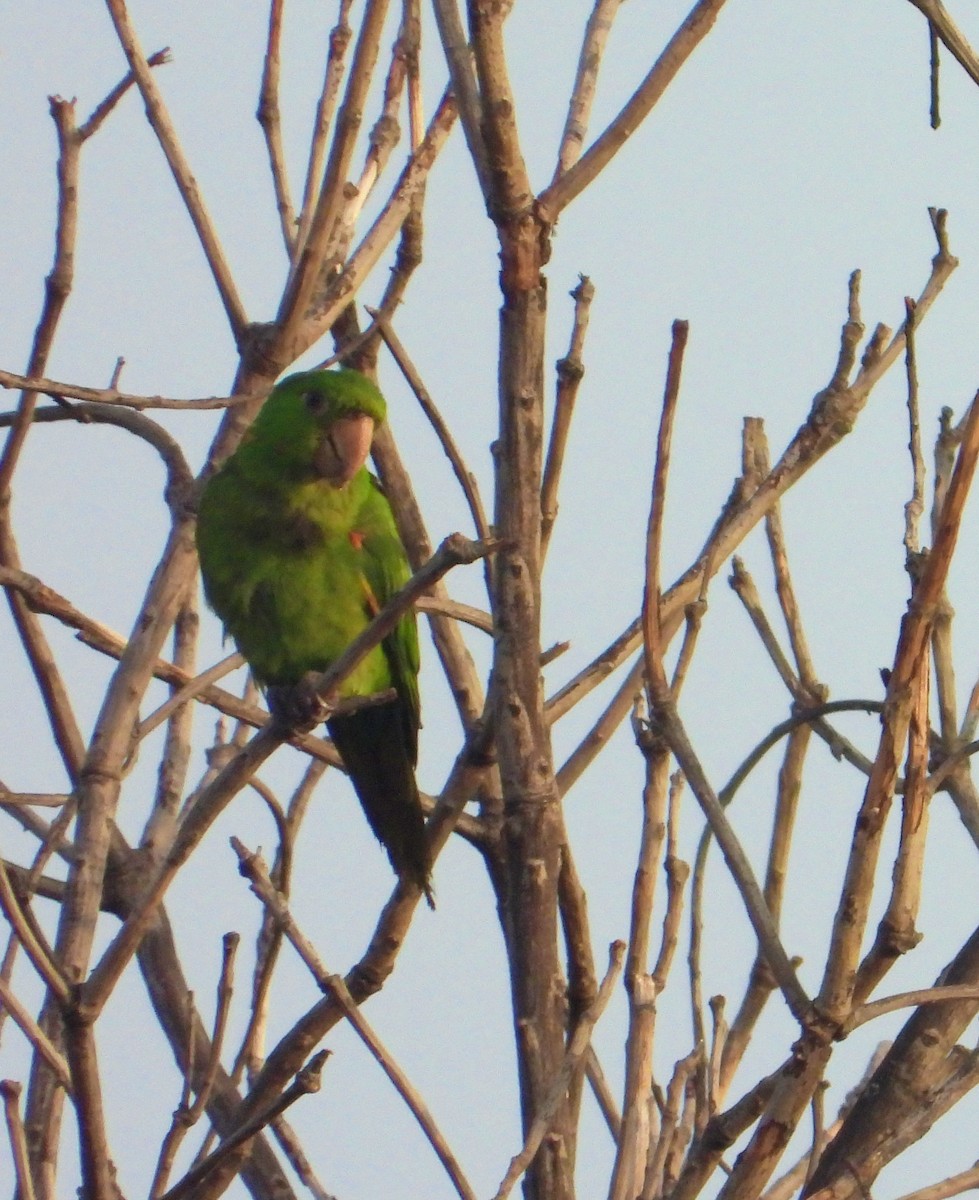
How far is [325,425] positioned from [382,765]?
83 centimetres

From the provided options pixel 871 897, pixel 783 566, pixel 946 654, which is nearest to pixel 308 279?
pixel 783 566

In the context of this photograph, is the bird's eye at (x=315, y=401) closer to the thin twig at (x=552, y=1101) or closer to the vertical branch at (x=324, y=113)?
the vertical branch at (x=324, y=113)

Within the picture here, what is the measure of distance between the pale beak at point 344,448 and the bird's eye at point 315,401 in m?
0.07

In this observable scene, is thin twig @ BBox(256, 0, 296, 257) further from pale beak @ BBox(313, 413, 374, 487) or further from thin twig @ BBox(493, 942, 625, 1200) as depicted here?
thin twig @ BBox(493, 942, 625, 1200)

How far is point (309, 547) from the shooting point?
11.4 ft

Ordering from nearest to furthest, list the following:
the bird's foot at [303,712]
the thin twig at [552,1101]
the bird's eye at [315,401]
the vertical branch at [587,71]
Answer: the thin twig at [552,1101] < the bird's foot at [303,712] < the vertical branch at [587,71] < the bird's eye at [315,401]

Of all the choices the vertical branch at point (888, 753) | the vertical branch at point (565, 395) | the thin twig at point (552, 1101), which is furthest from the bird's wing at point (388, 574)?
the vertical branch at point (888, 753)

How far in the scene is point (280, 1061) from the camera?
7.26ft

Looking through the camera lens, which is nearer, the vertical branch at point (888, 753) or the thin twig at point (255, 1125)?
the vertical branch at point (888, 753)

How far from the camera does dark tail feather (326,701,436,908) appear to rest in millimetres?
3430

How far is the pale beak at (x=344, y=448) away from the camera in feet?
11.0

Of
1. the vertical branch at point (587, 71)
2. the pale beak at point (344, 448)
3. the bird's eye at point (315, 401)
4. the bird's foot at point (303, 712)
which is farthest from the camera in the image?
the bird's eye at point (315, 401)

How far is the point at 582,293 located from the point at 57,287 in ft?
2.88

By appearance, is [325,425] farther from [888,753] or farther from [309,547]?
[888,753]
